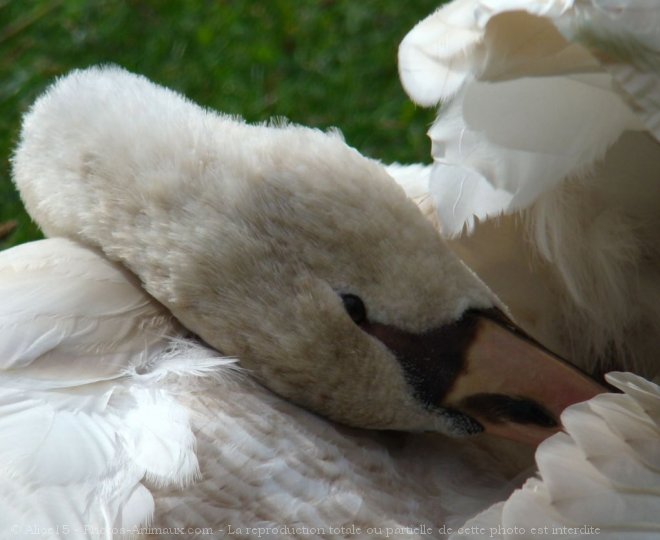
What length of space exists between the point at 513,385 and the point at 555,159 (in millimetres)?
374

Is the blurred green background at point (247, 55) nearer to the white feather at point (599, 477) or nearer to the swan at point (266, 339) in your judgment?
the swan at point (266, 339)

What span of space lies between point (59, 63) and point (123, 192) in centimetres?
194

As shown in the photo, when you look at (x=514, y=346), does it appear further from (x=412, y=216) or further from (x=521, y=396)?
(x=412, y=216)

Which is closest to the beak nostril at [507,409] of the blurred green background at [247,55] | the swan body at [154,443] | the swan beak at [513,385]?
the swan beak at [513,385]

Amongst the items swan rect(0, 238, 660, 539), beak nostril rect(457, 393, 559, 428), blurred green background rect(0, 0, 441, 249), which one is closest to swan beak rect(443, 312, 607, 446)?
beak nostril rect(457, 393, 559, 428)

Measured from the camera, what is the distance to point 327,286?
186cm

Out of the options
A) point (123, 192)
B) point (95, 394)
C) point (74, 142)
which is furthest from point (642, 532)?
point (74, 142)

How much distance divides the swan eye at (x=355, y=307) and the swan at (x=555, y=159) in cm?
18

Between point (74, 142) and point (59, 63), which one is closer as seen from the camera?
point (74, 142)

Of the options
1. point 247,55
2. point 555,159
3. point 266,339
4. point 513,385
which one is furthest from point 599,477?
point 247,55

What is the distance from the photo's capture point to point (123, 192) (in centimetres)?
195

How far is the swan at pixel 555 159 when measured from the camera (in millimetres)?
1553

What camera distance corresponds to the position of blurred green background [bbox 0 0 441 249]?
142 inches

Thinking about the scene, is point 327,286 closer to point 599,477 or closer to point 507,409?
point 507,409
